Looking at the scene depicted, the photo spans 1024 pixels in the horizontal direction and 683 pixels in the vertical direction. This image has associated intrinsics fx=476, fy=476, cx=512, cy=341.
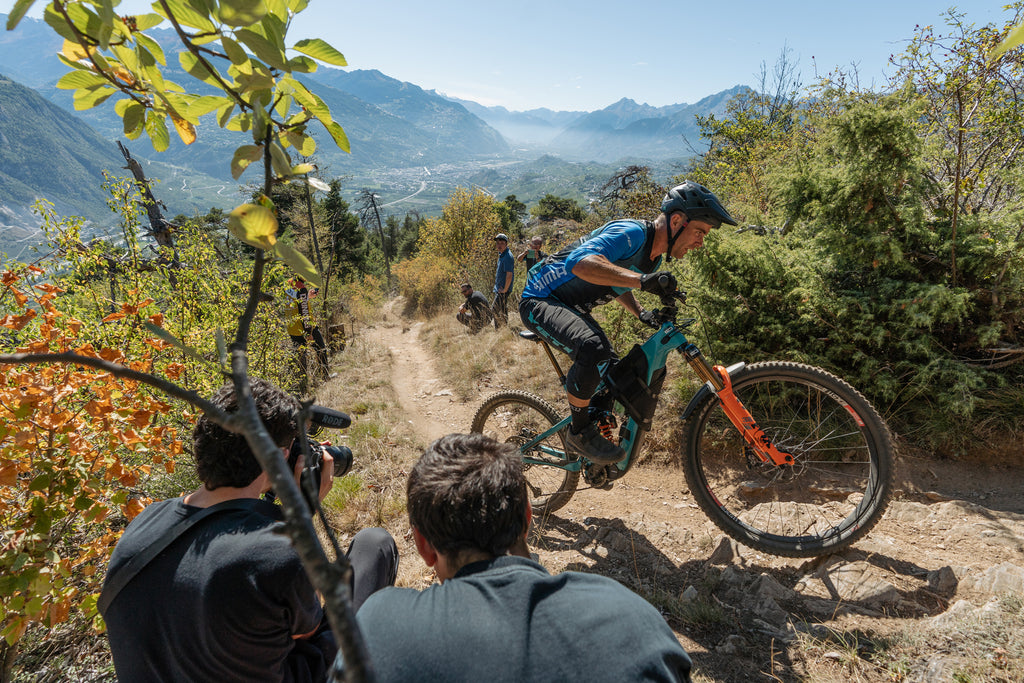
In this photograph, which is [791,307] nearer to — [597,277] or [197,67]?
[597,277]

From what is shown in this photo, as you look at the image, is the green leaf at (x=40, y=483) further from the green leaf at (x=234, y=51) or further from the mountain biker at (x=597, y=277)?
the mountain biker at (x=597, y=277)

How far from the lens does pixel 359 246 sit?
3275 cm

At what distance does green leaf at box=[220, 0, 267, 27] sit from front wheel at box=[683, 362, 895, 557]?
2.92 m

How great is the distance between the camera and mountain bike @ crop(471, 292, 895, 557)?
2.75m

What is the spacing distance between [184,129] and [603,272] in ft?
7.42

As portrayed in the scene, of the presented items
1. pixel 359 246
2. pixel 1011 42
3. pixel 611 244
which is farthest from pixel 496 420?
pixel 359 246

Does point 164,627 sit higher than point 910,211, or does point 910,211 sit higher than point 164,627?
point 910,211

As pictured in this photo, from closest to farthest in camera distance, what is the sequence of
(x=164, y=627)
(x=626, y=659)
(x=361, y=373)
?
(x=626, y=659), (x=164, y=627), (x=361, y=373)

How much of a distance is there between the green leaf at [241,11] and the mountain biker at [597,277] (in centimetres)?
236

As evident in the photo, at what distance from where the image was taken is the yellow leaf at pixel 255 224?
64cm

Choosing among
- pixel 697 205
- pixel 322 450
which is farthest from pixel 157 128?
pixel 697 205

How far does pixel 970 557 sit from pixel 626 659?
3.08m

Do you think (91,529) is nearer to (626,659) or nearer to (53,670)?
(53,670)

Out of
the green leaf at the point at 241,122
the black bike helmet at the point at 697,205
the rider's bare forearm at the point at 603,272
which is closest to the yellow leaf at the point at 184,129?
the green leaf at the point at 241,122
